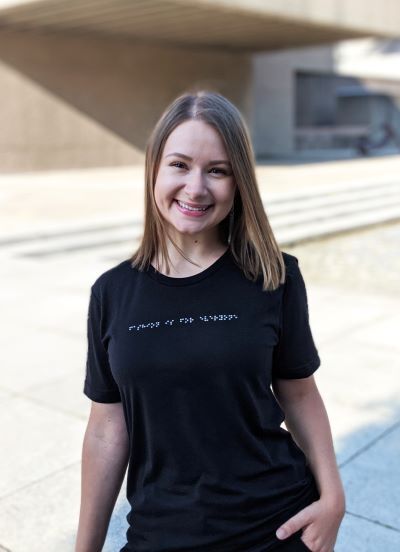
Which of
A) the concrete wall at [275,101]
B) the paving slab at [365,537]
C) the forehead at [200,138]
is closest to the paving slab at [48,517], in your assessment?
the paving slab at [365,537]

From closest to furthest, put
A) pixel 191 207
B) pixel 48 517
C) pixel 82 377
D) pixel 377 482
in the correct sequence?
pixel 191 207 → pixel 48 517 → pixel 377 482 → pixel 82 377

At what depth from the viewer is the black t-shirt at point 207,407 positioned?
5.04ft

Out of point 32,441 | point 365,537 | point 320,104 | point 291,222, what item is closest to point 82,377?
point 32,441

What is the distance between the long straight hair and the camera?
1584 mm

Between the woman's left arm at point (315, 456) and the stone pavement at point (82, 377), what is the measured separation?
1.18 metres

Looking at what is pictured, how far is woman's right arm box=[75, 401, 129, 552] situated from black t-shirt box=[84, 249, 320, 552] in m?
0.10

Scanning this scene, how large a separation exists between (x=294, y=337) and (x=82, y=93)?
21.0m

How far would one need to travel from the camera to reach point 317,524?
160cm

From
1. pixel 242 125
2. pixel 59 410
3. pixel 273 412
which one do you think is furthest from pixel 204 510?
pixel 59 410

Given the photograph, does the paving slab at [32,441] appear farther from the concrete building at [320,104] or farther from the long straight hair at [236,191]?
the concrete building at [320,104]

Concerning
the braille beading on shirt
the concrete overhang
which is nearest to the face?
the braille beading on shirt

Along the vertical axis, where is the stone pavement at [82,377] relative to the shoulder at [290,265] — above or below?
below

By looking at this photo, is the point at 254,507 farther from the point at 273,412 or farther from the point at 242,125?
the point at 242,125

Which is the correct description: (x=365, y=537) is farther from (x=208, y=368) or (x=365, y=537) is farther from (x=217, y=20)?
(x=217, y=20)
